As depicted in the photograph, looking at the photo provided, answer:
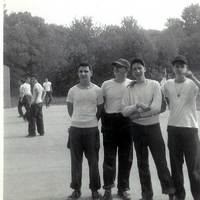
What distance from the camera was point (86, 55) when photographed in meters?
34.9

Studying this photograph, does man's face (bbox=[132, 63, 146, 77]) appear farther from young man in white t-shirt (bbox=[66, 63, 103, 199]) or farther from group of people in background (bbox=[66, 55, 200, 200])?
young man in white t-shirt (bbox=[66, 63, 103, 199])

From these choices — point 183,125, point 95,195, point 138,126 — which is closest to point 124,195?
point 95,195

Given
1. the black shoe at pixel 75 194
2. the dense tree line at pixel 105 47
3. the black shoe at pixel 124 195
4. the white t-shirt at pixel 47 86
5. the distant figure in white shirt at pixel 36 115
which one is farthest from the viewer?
the dense tree line at pixel 105 47

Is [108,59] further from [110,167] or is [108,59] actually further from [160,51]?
[110,167]

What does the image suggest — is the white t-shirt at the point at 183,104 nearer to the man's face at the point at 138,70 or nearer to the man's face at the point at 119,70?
the man's face at the point at 138,70

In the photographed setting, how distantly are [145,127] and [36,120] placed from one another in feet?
22.0

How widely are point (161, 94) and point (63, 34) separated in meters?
36.5

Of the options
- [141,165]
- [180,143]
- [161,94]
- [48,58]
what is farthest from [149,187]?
[48,58]

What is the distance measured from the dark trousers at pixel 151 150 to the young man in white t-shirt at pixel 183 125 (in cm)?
11

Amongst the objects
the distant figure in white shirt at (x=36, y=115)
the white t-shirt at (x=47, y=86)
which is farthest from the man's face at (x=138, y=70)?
the white t-shirt at (x=47, y=86)

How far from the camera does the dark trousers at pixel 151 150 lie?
183 inches

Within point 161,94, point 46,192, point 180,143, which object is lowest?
point 46,192

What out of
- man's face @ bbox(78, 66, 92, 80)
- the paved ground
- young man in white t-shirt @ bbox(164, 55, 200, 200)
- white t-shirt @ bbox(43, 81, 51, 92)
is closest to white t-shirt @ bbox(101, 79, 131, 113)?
man's face @ bbox(78, 66, 92, 80)

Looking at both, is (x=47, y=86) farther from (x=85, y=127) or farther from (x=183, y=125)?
(x=183, y=125)
